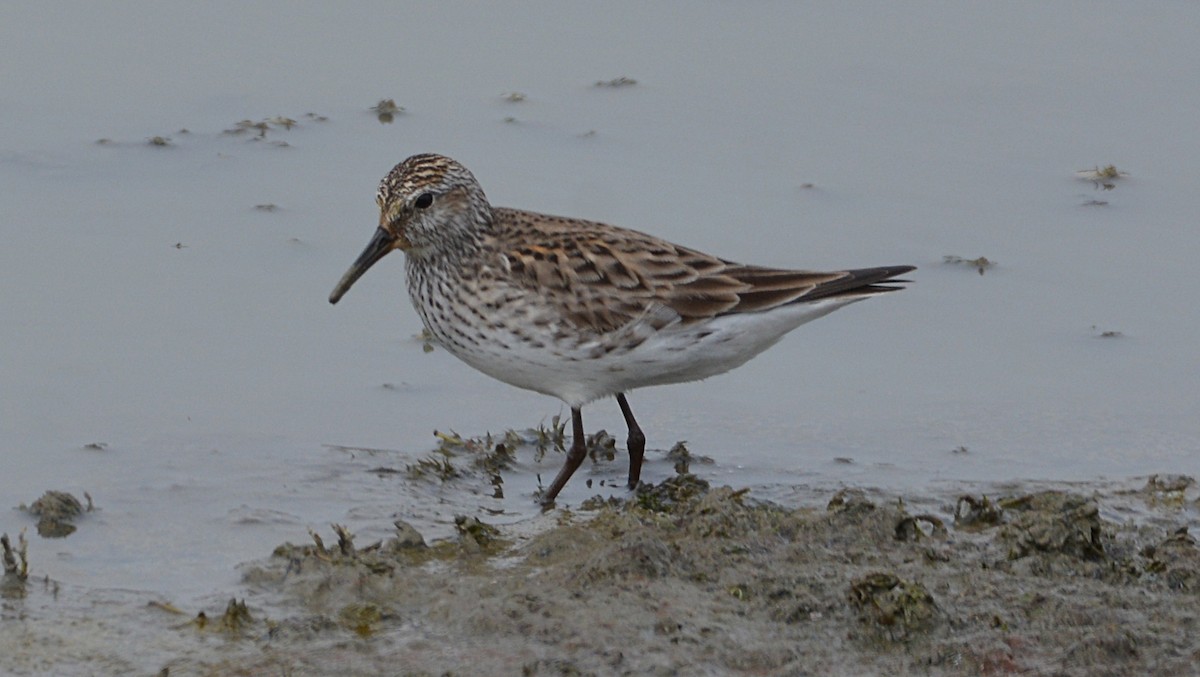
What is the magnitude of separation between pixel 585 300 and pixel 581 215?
9.44 ft

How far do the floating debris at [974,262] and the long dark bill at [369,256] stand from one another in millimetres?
4002

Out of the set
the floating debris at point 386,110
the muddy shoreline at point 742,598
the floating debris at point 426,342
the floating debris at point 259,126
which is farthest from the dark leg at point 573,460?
the floating debris at point 259,126

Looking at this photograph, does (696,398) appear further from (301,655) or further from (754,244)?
(301,655)

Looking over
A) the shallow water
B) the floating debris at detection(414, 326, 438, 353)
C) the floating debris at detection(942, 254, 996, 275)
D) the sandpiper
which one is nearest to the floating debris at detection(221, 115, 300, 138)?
the shallow water

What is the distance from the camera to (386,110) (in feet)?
41.4

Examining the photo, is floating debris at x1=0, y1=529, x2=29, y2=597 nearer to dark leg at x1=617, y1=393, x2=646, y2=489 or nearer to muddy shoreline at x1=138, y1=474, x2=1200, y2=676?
muddy shoreline at x1=138, y1=474, x2=1200, y2=676

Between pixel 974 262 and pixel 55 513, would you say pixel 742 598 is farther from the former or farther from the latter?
pixel 974 262

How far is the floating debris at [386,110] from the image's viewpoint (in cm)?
1257

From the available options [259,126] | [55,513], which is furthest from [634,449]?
[259,126]

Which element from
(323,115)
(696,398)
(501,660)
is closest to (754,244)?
(696,398)

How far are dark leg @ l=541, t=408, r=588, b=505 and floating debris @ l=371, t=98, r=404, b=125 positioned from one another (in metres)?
4.68

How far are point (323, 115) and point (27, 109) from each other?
2.10 meters

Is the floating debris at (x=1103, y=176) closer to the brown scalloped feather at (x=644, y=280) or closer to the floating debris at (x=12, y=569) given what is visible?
the brown scalloped feather at (x=644, y=280)

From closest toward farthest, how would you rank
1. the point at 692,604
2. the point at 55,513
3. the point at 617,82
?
the point at 692,604 < the point at 55,513 < the point at 617,82
